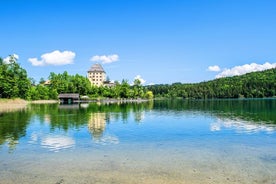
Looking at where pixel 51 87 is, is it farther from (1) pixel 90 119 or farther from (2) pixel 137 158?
(2) pixel 137 158

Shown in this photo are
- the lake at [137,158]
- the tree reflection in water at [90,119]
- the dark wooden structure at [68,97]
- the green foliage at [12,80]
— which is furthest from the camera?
the dark wooden structure at [68,97]

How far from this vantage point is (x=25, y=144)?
1998 cm

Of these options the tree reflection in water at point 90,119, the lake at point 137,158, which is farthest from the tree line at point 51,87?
the lake at point 137,158

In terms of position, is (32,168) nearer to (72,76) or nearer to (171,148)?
(171,148)

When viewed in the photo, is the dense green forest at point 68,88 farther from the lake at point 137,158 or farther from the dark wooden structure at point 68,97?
the lake at point 137,158

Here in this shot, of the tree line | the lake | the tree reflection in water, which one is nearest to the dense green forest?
the tree line

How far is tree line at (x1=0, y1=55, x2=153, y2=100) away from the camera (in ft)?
261

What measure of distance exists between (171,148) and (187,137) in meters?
5.02

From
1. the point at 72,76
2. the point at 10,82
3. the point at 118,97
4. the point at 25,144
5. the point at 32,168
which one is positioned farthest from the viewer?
the point at 118,97

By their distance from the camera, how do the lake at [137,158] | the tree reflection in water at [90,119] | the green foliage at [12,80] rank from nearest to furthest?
the lake at [137,158] < the tree reflection in water at [90,119] < the green foliage at [12,80]

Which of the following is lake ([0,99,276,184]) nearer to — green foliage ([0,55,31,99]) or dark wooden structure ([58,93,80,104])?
green foliage ([0,55,31,99])

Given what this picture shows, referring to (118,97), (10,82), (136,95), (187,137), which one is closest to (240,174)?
(187,137)

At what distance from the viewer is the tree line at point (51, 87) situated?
79562 millimetres

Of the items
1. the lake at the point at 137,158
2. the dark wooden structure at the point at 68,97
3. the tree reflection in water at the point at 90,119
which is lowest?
the lake at the point at 137,158
